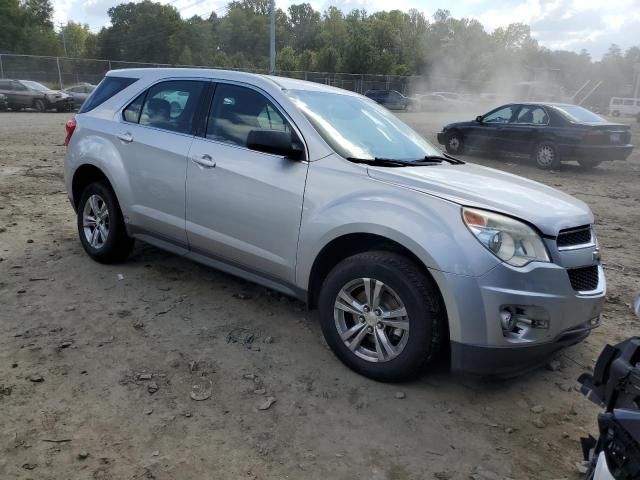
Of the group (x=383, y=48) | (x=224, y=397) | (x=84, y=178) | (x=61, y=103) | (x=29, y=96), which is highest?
(x=383, y=48)

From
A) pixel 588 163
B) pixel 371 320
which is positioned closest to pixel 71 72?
pixel 588 163

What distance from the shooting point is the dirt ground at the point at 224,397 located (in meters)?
2.67

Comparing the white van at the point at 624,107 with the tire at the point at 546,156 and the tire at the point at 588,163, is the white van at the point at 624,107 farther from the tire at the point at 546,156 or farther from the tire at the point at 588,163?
the tire at the point at 546,156

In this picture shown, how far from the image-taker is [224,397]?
10.4 ft

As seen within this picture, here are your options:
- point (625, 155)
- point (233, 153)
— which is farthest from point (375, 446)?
point (625, 155)

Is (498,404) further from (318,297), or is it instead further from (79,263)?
(79,263)

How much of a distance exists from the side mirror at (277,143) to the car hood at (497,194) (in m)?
0.54

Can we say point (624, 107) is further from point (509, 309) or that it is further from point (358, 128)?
point (509, 309)

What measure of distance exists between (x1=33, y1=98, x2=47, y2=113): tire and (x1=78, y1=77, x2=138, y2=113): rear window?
2140cm

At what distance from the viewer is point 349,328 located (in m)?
3.46

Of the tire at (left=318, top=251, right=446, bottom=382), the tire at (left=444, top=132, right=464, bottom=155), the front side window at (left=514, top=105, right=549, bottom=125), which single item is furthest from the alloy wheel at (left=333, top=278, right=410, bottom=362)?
the tire at (left=444, top=132, right=464, bottom=155)

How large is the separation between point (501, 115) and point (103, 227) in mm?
10877

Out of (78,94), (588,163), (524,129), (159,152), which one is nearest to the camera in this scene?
(159,152)

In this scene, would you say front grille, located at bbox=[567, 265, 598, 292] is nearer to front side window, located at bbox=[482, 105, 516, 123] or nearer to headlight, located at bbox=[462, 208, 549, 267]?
headlight, located at bbox=[462, 208, 549, 267]
